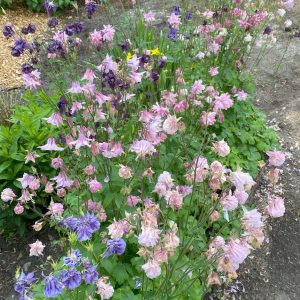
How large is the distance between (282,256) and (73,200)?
1.79 m

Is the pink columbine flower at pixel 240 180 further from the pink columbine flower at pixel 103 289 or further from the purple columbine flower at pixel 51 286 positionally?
the purple columbine flower at pixel 51 286

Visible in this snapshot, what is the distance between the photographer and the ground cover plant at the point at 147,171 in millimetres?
1925

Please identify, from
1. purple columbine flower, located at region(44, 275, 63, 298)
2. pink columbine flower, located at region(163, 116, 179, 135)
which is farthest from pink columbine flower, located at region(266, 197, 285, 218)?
purple columbine flower, located at region(44, 275, 63, 298)

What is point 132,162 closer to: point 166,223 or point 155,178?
point 155,178

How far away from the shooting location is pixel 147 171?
2289 mm

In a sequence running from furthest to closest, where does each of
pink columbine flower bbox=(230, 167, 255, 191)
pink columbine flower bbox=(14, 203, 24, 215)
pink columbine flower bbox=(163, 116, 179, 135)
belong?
pink columbine flower bbox=(14, 203, 24, 215)
pink columbine flower bbox=(163, 116, 179, 135)
pink columbine flower bbox=(230, 167, 255, 191)

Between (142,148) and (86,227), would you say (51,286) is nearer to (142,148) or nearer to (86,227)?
(86,227)

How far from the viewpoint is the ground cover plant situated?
6.31ft

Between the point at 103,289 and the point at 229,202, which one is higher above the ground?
the point at 229,202

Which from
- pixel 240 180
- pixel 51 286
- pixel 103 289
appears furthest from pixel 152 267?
pixel 240 180

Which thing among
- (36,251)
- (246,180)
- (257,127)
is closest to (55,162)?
(36,251)

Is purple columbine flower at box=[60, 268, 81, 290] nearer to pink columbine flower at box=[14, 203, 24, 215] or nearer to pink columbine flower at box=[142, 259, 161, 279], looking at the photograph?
pink columbine flower at box=[142, 259, 161, 279]

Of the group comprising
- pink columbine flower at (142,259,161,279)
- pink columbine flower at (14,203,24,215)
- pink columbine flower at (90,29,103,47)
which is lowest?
pink columbine flower at (14,203,24,215)

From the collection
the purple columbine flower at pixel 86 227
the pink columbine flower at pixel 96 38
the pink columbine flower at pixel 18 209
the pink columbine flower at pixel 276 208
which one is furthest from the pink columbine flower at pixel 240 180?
the pink columbine flower at pixel 96 38
